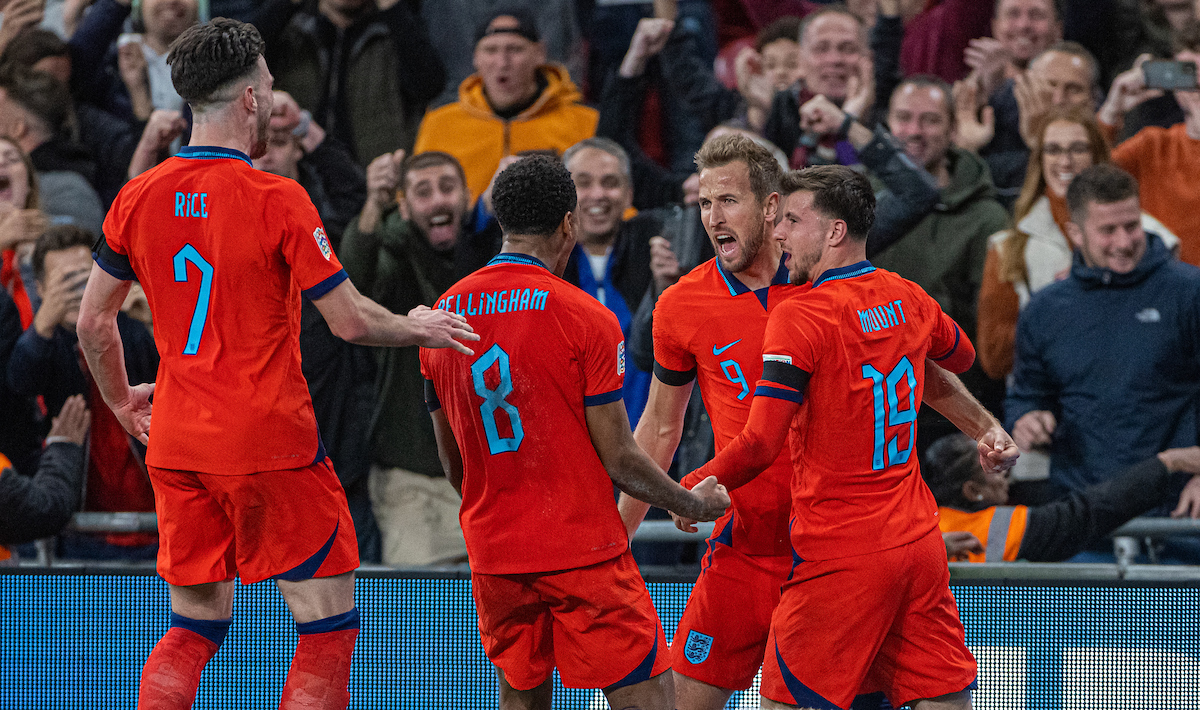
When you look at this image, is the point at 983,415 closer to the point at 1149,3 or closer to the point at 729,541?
the point at 729,541

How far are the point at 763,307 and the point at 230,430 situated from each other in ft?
5.86

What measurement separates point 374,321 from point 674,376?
1.20 m

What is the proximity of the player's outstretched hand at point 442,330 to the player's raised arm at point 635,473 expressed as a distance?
0.47 meters

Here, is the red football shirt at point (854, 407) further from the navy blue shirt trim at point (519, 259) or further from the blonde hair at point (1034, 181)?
the blonde hair at point (1034, 181)

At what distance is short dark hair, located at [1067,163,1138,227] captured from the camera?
6012mm

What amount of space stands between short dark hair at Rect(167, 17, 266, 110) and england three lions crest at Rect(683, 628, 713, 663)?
2.30m

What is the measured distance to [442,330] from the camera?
3.48m

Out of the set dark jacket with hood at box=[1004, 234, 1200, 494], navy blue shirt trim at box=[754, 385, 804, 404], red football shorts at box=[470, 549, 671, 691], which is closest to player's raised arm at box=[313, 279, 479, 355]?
red football shorts at box=[470, 549, 671, 691]

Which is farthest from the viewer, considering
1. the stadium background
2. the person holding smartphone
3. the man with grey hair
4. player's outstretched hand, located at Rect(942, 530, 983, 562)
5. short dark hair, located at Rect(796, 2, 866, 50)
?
short dark hair, located at Rect(796, 2, 866, 50)

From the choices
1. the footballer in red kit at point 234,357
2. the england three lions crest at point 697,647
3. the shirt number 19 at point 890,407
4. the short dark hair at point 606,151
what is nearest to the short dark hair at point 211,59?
the footballer in red kit at point 234,357

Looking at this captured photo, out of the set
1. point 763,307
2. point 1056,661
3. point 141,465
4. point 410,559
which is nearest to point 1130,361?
point 1056,661

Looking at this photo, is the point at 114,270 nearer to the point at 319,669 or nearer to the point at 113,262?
the point at 113,262

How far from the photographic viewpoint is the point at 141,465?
6473 millimetres

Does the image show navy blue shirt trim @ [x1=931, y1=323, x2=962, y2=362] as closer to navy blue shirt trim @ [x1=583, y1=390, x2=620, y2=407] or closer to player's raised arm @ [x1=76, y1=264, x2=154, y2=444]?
navy blue shirt trim @ [x1=583, y1=390, x2=620, y2=407]
